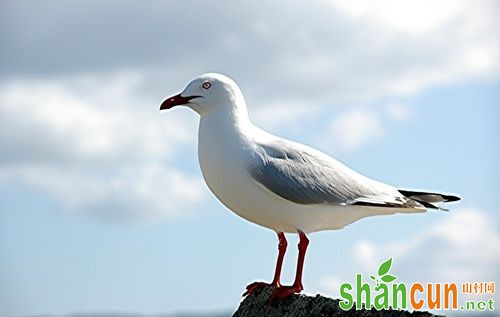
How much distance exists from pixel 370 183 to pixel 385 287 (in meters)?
1.98

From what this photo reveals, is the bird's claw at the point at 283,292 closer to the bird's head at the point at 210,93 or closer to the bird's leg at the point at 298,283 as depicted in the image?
the bird's leg at the point at 298,283

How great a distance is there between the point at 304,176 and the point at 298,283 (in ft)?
3.43

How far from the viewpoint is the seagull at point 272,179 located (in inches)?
324

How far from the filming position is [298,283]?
8180 mm

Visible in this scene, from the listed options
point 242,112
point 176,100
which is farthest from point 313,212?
point 176,100

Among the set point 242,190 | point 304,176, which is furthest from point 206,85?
point 304,176

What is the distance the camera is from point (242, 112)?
870cm

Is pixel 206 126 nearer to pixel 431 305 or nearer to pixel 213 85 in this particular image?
pixel 213 85

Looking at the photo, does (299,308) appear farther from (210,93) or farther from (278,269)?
(210,93)

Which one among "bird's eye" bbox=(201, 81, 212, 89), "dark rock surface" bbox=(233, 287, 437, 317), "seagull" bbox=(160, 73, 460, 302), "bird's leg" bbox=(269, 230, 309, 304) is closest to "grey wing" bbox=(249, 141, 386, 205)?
"seagull" bbox=(160, 73, 460, 302)

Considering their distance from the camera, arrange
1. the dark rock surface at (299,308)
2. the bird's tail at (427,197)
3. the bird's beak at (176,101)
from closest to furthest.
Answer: the dark rock surface at (299,308), the bird's beak at (176,101), the bird's tail at (427,197)

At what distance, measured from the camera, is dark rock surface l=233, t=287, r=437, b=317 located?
6867mm

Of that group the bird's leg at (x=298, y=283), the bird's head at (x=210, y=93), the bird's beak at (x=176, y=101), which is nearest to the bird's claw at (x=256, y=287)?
the bird's leg at (x=298, y=283)

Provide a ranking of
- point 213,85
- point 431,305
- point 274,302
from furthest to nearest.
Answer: point 213,85
point 274,302
point 431,305
